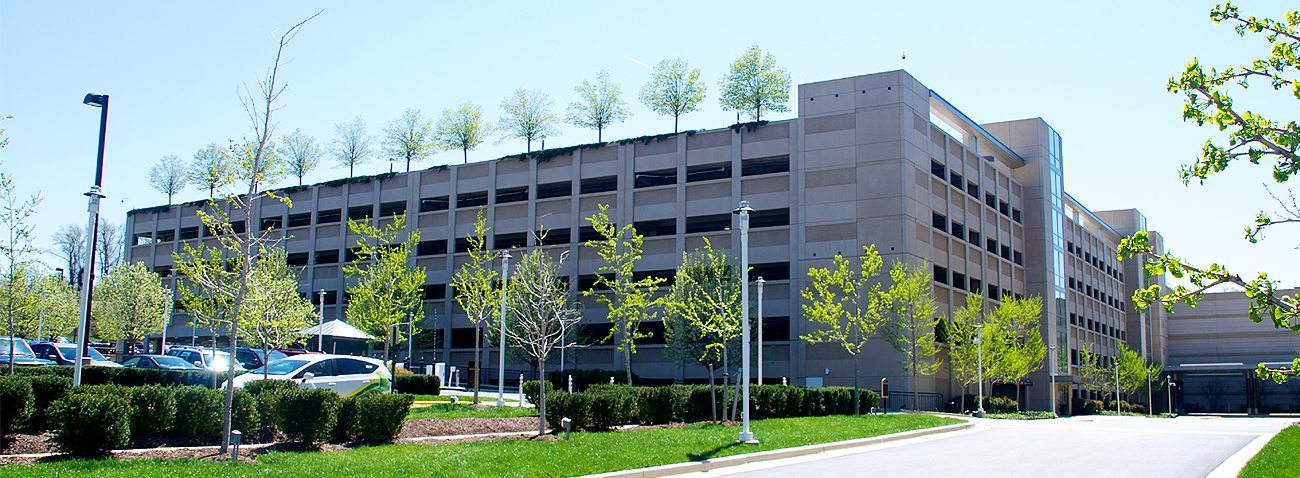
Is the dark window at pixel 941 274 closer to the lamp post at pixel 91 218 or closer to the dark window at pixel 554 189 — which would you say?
the dark window at pixel 554 189

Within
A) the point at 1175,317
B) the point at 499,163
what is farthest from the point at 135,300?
the point at 1175,317

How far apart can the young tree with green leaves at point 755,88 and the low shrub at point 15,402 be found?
48260 millimetres

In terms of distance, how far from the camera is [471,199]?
66250 millimetres

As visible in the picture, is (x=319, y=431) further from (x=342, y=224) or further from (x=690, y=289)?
(x=342, y=224)

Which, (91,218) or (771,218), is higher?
(771,218)

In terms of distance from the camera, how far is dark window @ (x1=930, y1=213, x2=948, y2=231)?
57.9 meters

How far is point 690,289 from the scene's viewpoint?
42.1 meters

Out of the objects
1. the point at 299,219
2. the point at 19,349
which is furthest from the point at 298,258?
the point at 19,349

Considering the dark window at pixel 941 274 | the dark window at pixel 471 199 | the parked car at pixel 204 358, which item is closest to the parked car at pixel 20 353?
the parked car at pixel 204 358

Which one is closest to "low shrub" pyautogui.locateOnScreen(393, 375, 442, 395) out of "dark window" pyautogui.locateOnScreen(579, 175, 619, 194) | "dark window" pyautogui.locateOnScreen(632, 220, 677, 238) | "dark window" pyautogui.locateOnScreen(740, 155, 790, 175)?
"dark window" pyautogui.locateOnScreen(632, 220, 677, 238)

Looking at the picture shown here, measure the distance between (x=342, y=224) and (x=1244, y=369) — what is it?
7821 cm

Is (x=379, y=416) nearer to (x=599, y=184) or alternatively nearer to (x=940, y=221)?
(x=599, y=184)

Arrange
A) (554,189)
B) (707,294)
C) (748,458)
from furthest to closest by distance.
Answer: (554,189), (707,294), (748,458)

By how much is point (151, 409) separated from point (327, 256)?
5835 centimetres
